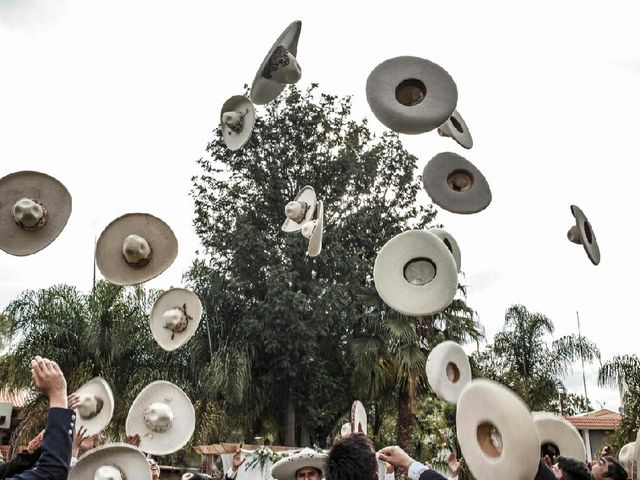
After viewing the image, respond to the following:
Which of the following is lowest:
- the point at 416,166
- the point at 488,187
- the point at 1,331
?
the point at 1,331

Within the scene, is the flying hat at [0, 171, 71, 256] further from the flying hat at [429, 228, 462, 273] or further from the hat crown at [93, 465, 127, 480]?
the flying hat at [429, 228, 462, 273]

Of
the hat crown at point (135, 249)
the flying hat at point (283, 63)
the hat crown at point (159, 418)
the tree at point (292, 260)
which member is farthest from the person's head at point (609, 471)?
the tree at point (292, 260)

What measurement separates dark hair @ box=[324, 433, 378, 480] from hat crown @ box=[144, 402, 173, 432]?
19.0 feet

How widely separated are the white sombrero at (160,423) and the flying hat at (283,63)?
13.4 feet

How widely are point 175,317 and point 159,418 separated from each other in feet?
4.88

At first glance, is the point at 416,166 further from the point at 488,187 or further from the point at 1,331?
the point at 488,187

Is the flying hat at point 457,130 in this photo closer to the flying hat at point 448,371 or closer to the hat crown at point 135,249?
the flying hat at point 448,371

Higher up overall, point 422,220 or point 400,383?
point 422,220

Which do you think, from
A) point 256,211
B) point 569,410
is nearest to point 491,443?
point 256,211

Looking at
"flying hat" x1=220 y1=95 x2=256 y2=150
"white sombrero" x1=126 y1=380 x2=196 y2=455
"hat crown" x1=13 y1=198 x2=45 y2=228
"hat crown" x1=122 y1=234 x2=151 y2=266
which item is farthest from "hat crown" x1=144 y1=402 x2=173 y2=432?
"flying hat" x1=220 y1=95 x2=256 y2=150

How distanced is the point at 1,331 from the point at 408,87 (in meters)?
20.1

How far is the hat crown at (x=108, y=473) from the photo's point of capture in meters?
5.09

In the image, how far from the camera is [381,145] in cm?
2644

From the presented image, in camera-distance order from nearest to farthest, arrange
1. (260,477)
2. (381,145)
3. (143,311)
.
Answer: (260,477) → (143,311) → (381,145)
